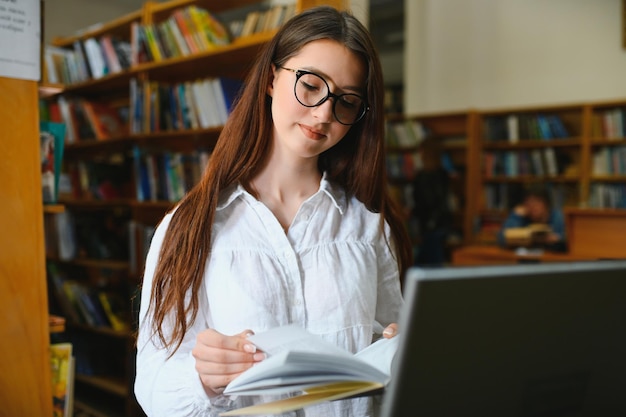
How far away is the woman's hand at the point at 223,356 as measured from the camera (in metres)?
0.81

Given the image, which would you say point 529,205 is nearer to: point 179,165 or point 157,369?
point 179,165

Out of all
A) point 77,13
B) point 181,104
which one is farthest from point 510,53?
point 77,13

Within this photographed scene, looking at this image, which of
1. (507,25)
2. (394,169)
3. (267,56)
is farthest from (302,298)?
(507,25)

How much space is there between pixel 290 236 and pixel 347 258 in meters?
0.12

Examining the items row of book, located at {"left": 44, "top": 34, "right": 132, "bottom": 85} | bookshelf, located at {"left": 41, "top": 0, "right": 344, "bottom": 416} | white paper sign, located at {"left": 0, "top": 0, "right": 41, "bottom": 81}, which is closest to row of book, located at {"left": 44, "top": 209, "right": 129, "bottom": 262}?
bookshelf, located at {"left": 41, "top": 0, "right": 344, "bottom": 416}

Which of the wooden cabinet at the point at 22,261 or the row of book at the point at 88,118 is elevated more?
the row of book at the point at 88,118

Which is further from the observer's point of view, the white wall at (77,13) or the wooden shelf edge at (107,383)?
the white wall at (77,13)

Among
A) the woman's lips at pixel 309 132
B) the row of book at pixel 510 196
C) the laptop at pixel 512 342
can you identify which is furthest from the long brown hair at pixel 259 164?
the row of book at pixel 510 196

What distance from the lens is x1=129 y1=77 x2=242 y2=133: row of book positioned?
3.04 metres

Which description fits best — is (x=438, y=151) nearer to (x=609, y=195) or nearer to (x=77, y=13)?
(x=609, y=195)

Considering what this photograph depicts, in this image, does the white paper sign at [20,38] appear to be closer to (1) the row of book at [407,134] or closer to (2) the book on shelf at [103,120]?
(2) the book on shelf at [103,120]

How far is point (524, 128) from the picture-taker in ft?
19.0

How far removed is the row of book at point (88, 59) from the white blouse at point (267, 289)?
2.94 m

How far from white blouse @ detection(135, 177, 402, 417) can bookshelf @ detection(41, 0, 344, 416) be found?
2.03m
